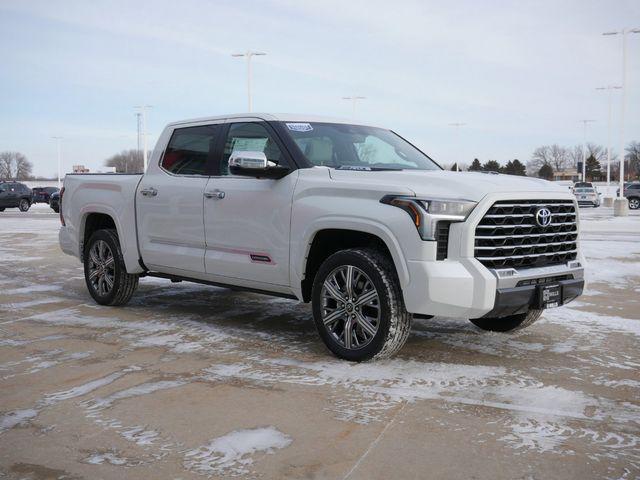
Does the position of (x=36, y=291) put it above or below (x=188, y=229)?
below

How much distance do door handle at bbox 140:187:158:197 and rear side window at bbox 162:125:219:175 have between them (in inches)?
9.7

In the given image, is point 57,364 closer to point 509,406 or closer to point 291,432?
point 291,432

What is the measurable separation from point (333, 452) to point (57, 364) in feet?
8.71

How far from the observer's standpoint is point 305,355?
5.57 metres

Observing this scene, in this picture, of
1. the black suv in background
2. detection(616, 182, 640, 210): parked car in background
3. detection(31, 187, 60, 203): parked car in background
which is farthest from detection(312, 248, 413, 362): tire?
detection(31, 187, 60, 203): parked car in background

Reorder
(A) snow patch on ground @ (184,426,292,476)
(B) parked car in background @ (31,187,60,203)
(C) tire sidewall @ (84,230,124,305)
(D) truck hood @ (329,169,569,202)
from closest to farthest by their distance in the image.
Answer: (A) snow patch on ground @ (184,426,292,476) < (D) truck hood @ (329,169,569,202) < (C) tire sidewall @ (84,230,124,305) < (B) parked car in background @ (31,187,60,203)

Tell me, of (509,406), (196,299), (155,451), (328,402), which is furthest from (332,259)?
(196,299)

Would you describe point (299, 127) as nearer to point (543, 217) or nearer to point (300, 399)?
point (543, 217)

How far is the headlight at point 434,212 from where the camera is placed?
15.7ft

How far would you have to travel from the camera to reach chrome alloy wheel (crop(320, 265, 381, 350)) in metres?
5.16

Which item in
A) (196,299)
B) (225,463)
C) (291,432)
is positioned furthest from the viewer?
(196,299)

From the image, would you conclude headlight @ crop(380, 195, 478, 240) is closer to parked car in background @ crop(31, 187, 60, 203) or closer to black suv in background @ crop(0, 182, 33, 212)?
black suv in background @ crop(0, 182, 33, 212)

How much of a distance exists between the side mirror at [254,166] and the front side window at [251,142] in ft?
0.53

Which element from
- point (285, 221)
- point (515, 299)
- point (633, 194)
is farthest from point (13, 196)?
point (515, 299)
